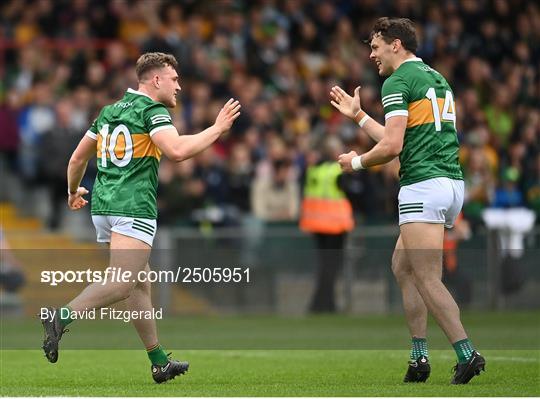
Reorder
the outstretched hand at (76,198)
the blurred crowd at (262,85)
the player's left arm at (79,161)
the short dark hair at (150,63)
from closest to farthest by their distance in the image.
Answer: the short dark hair at (150,63)
the player's left arm at (79,161)
the outstretched hand at (76,198)
the blurred crowd at (262,85)

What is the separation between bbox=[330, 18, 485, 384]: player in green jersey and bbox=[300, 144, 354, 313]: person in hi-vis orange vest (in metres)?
8.91

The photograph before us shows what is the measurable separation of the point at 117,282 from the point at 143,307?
425mm

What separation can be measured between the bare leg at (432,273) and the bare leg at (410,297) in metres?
0.31

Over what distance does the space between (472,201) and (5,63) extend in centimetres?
810

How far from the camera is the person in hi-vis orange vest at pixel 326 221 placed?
19.5 metres

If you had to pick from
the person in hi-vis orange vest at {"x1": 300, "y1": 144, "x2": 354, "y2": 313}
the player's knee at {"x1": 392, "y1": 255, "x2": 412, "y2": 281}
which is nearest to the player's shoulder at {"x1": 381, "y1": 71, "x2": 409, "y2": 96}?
the player's knee at {"x1": 392, "y1": 255, "x2": 412, "y2": 281}

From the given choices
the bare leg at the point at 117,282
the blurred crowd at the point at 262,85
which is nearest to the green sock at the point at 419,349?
the bare leg at the point at 117,282

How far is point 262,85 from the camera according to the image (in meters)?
24.2

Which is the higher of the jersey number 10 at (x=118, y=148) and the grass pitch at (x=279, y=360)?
the jersey number 10 at (x=118, y=148)

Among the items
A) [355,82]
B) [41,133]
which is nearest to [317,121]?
[355,82]

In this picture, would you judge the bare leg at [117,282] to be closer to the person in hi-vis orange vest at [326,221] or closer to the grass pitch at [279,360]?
the grass pitch at [279,360]

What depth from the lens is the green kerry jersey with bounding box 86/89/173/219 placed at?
10188 millimetres

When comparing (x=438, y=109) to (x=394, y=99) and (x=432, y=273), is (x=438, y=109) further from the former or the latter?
(x=432, y=273)

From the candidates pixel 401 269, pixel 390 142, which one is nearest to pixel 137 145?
pixel 390 142
